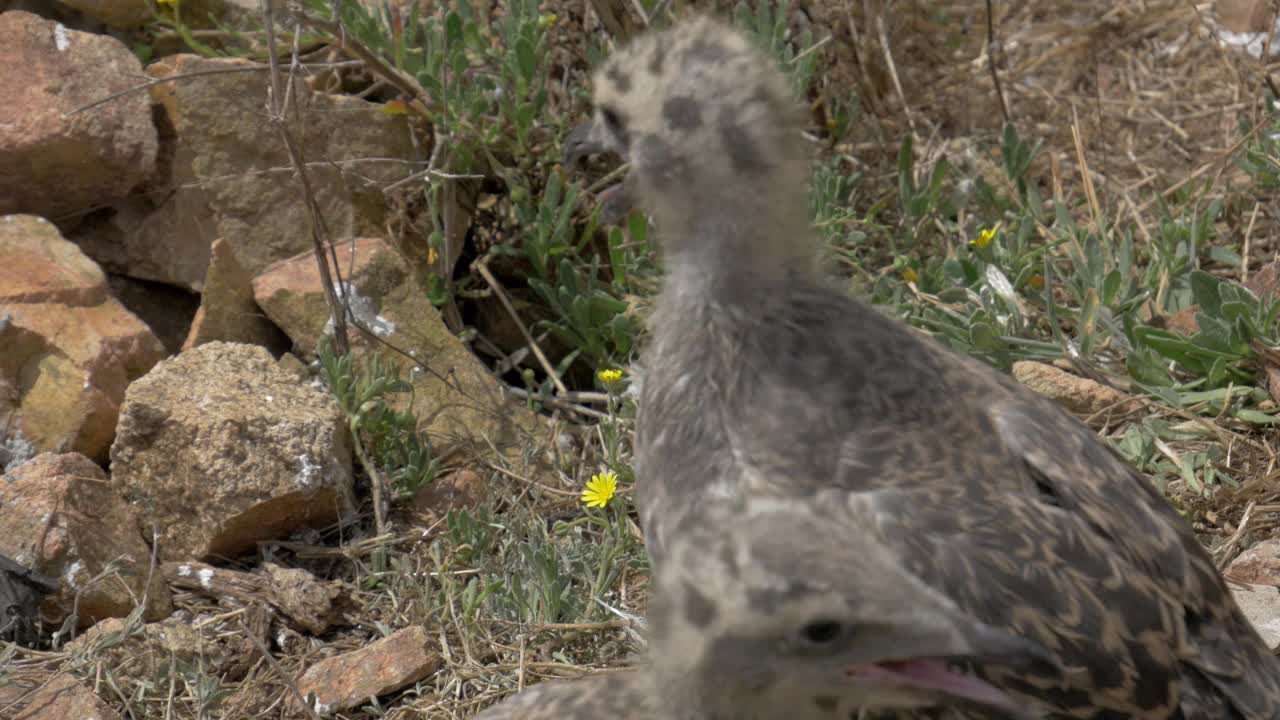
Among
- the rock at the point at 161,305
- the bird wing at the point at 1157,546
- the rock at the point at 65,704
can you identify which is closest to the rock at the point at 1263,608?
the bird wing at the point at 1157,546

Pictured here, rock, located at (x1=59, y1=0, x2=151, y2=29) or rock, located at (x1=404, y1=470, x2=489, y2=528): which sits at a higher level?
rock, located at (x1=59, y1=0, x2=151, y2=29)

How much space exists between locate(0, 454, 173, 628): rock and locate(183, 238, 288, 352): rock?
79 centimetres

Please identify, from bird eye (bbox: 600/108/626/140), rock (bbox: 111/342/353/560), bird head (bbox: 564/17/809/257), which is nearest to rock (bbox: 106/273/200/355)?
rock (bbox: 111/342/353/560)

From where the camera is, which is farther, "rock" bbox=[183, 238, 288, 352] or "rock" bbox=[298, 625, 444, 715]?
"rock" bbox=[183, 238, 288, 352]

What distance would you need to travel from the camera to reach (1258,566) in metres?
4.29

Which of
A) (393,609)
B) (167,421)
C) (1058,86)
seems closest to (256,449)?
(167,421)

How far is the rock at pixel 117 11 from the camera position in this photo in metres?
5.68

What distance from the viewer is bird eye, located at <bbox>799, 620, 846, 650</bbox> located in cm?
253

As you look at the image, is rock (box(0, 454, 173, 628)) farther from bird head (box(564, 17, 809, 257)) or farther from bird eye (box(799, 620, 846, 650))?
bird eye (box(799, 620, 846, 650))

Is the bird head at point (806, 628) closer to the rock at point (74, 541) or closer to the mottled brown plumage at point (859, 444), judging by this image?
the mottled brown plumage at point (859, 444)

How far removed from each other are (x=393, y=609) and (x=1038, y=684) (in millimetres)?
2267

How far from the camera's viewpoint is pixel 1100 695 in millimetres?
2924

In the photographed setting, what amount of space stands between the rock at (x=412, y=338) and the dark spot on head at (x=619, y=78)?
6.19ft

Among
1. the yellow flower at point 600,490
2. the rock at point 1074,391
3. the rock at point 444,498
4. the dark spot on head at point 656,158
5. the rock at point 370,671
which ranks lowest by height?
the rock at point 370,671
